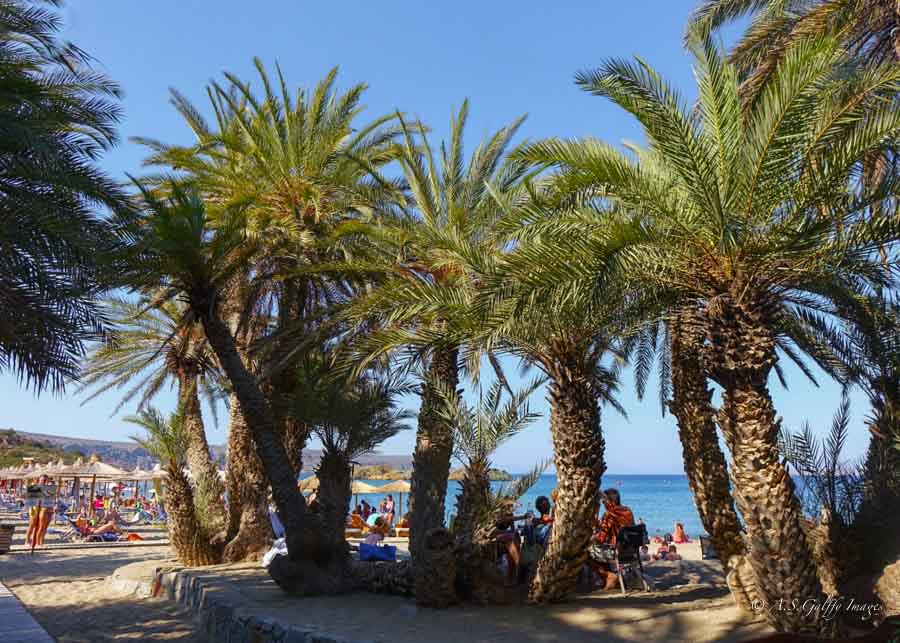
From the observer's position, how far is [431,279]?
11.2 meters

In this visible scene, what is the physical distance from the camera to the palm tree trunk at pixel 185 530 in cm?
1244

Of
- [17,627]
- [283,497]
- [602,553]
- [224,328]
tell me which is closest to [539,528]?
[602,553]

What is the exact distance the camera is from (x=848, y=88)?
6629mm

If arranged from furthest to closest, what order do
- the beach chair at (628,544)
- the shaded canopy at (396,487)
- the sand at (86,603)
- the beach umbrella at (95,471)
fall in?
the shaded canopy at (396,487), the beach umbrella at (95,471), the sand at (86,603), the beach chair at (628,544)

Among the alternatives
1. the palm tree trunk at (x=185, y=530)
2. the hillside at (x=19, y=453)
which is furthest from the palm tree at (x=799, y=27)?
the hillside at (x=19, y=453)

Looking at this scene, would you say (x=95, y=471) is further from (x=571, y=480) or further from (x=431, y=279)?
(x=571, y=480)

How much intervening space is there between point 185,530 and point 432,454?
5.28 meters

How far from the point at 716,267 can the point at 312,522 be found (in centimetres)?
591

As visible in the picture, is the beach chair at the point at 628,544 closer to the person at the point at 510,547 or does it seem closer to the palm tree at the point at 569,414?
the palm tree at the point at 569,414

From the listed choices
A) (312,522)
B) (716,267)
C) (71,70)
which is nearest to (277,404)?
(312,522)

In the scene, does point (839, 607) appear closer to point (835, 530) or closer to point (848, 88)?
point (835, 530)

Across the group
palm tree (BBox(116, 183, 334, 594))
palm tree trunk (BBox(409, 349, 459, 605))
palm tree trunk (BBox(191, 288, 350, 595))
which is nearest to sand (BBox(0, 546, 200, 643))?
palm tree trunk (BBox(191, 288, 350, 595))

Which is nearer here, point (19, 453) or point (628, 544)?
point (628, 544)

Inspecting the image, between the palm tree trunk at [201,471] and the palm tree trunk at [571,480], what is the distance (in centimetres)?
796
